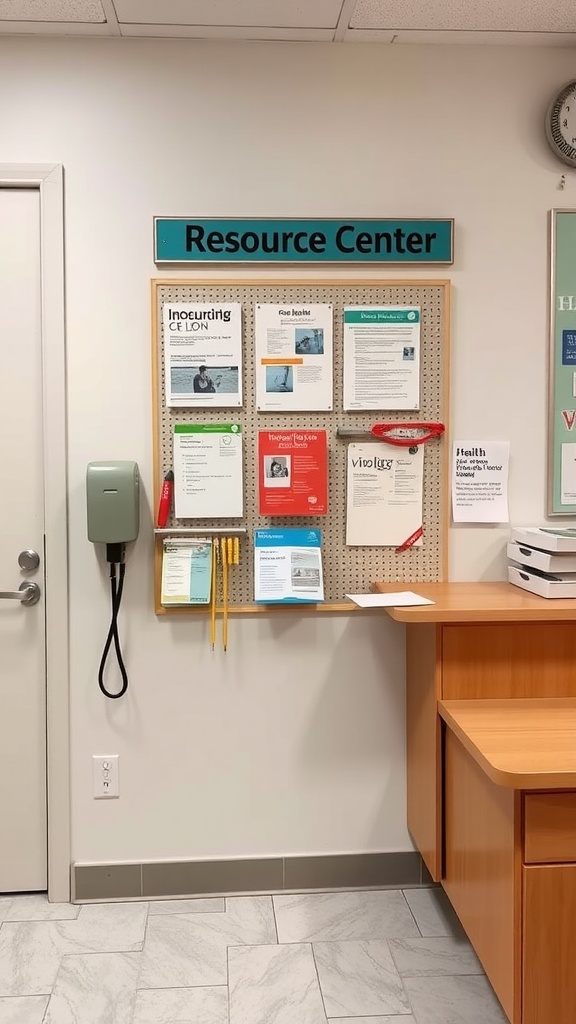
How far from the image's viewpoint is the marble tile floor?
1857 millimetres

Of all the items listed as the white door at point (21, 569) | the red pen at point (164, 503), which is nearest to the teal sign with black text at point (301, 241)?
the white door at point (21, 569)

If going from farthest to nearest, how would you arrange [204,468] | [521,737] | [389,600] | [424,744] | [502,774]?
[204,468]
[424,744]
[389,600]
[521,737]
[502,774]

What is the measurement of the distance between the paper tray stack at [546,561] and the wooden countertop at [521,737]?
310mm

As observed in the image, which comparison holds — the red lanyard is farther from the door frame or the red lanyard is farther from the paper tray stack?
the door frame

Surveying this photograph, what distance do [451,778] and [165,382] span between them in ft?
4.60

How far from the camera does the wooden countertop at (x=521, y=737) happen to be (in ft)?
4.88

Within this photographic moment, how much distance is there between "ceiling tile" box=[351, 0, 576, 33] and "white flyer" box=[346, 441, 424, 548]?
1.21m

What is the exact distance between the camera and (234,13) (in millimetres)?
2090

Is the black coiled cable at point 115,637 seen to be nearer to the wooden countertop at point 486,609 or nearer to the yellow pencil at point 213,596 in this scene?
the yellow pencil at point 213,596

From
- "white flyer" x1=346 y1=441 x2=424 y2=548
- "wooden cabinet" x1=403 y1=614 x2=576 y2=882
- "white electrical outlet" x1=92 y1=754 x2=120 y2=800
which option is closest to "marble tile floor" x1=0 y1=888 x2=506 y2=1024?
"white electrical outlet" x1=92 y1=754 x2=120 y2=800

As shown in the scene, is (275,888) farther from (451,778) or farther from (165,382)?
(165,382)

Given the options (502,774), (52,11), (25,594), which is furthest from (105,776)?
(52,11)

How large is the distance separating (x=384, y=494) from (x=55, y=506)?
1.02 meters

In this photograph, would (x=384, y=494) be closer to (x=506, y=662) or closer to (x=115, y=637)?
(x=506, y=662)
